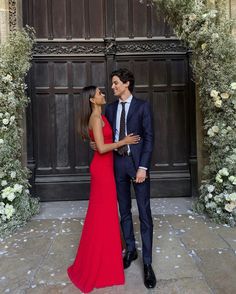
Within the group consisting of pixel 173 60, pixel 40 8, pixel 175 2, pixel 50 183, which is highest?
pixel 40 8

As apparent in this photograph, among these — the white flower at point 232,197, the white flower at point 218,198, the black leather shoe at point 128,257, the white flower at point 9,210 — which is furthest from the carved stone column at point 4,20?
the white flower at point 232,197

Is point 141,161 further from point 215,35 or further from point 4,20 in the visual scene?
point 4,20

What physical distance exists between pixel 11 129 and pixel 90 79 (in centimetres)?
172

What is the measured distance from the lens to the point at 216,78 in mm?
4914

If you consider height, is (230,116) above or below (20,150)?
above

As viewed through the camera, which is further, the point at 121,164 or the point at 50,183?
the point at 50,183

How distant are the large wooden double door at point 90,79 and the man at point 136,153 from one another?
2.67 meters

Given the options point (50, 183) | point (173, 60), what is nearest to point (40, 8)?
point (173, 60)

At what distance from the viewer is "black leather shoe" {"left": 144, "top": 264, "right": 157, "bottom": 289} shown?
3321mm

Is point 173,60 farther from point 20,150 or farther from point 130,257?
point 130,257

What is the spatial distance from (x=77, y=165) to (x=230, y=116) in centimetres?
258

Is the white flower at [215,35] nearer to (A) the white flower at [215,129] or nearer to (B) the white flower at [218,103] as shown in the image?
(B) the white flower at [218,103]

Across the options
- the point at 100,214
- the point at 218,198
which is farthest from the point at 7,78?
the point at 218,198

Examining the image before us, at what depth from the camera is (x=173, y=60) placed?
619 cm
